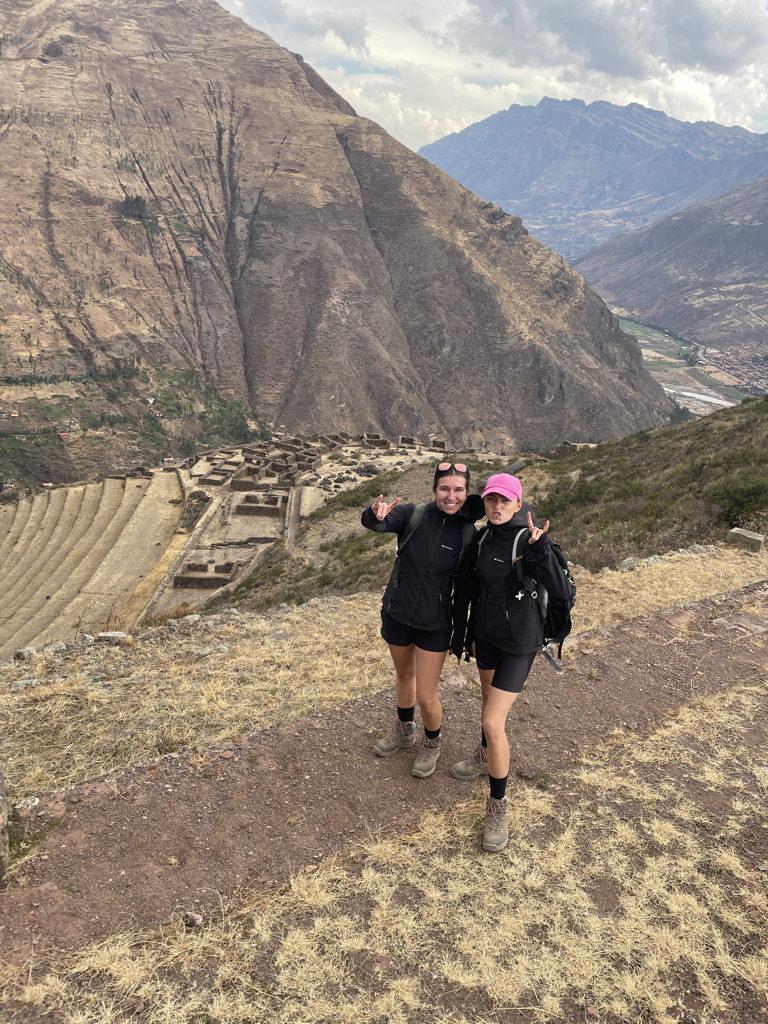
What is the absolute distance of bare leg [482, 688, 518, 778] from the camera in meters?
3.95

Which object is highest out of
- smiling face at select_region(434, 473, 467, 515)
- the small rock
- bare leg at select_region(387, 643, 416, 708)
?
smiling face at select_region(434, 473, 467, 515)

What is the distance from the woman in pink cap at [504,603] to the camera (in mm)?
3748

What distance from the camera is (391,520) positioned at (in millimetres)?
4367

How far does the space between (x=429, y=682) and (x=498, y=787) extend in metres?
0.90

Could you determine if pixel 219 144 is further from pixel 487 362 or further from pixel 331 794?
pixel 331 794

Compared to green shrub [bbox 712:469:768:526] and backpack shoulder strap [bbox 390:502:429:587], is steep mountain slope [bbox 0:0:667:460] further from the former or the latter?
backpack shoulder strap [bbox 390:502:429:587]

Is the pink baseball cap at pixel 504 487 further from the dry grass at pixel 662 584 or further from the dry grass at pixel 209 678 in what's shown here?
the dry grass at pixel 662 584

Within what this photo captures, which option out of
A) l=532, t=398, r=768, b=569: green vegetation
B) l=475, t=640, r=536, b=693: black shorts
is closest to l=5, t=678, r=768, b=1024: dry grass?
l=475, t=640, r=536, b=693: black shorts

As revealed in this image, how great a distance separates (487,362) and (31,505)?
8726 centimetres

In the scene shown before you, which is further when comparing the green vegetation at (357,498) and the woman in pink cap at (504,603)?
the green vegetation at (357,498)

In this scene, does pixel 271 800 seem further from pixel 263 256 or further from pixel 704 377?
pixel 704 377

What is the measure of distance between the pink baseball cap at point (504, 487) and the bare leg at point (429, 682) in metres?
1.37

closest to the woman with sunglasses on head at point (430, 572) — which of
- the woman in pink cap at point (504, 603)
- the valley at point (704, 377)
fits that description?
the woman in pink cap at point (504, 603)

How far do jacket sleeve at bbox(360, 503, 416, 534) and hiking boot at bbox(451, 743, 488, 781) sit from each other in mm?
2094
